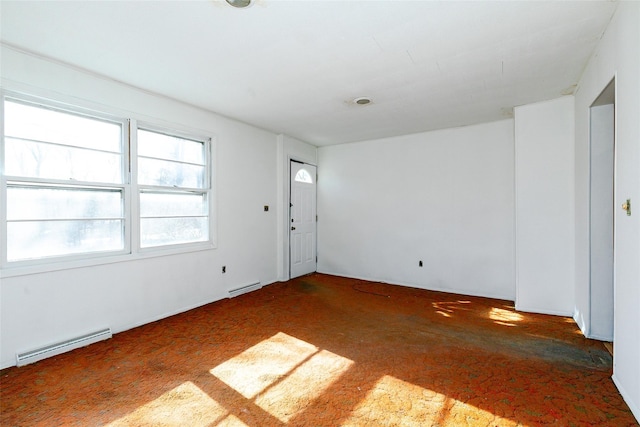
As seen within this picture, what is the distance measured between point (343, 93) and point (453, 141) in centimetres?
225

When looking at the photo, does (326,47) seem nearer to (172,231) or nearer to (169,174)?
(169,174)

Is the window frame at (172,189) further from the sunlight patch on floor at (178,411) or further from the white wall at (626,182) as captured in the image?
the white wall at (626,182)

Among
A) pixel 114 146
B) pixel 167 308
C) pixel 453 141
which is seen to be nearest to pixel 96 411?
pixel 167 308

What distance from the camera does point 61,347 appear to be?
2625mm

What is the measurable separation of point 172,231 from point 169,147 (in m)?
1.06

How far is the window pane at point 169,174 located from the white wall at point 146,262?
28 centimetres

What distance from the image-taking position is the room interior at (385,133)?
2.01 metres

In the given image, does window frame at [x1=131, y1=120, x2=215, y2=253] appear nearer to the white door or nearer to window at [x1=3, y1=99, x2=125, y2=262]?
window at [x1=3, y1=99, x2=125, y2=262]

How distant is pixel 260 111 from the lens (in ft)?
12.9

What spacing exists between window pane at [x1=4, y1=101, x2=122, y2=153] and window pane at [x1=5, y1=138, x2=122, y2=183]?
0.07 meters

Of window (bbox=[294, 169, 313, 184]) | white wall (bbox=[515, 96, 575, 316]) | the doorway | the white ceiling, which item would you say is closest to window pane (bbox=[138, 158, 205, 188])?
the white ceiling

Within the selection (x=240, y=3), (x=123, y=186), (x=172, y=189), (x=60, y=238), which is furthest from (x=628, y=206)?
(x=60, y=238)

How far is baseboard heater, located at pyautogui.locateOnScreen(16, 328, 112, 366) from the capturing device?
8.01ft

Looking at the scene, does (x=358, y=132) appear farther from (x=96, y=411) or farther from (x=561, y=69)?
(x=96, y=411)
